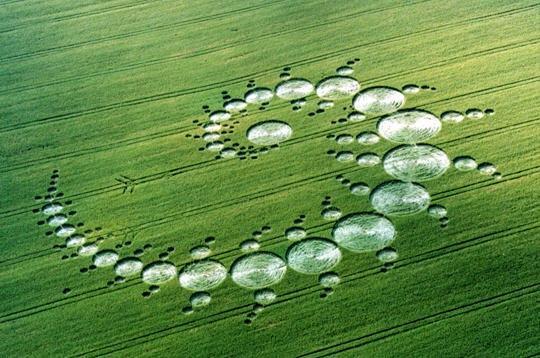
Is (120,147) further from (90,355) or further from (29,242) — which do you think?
(90,355)

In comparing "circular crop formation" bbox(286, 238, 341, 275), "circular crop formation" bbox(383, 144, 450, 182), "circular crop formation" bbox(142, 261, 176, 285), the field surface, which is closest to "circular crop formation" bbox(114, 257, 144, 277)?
the field surface

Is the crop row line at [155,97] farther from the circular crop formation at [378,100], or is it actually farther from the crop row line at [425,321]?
the crop row line at [425,321]

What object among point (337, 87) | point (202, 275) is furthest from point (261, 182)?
point (337, 87)

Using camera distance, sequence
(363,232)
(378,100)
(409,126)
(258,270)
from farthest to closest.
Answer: (378,100) < (409,126) < (363,232) < (258,270)

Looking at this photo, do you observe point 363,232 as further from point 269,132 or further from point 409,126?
point 269,132

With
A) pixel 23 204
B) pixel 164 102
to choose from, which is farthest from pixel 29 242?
pixel 164 102

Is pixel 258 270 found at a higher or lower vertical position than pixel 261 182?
lower

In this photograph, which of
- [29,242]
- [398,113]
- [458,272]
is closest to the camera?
[458,272]

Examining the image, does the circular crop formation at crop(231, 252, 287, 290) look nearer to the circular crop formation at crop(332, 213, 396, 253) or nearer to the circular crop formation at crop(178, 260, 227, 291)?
the circular crop formation at crop(178, 260, 227, 291)
